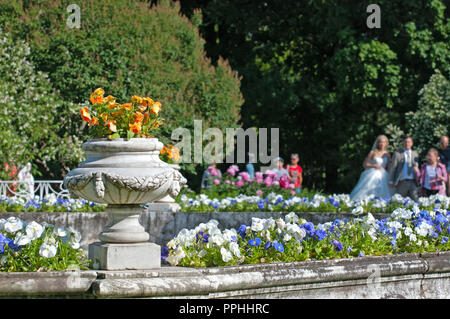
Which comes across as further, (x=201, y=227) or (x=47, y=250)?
(x=201, y=227)

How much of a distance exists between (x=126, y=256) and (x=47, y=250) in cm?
46

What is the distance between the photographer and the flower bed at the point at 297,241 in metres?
4.29

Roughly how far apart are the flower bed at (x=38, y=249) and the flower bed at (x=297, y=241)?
60cm

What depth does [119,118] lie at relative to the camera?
4.38 metres

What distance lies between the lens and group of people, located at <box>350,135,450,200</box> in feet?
33.9

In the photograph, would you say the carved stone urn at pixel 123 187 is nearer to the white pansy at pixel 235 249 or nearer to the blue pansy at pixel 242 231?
the white pansy at pixel 235 249

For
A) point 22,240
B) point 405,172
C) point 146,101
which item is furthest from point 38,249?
point 405,172

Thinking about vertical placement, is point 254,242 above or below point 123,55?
below

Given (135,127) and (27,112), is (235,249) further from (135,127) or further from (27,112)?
(27,112)

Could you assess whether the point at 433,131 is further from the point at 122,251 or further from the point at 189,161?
the point at 122,251

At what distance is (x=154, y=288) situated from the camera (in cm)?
353

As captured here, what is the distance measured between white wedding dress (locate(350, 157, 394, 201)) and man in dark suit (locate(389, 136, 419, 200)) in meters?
0.11

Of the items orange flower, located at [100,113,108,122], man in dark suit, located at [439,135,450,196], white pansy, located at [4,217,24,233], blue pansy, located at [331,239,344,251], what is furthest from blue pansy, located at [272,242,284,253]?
man in dark suit, located at [439,135,450,196]

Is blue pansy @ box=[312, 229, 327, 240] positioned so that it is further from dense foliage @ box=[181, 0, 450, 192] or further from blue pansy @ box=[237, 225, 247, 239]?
dense foliage @ box=[181, 0, 450, 192]
